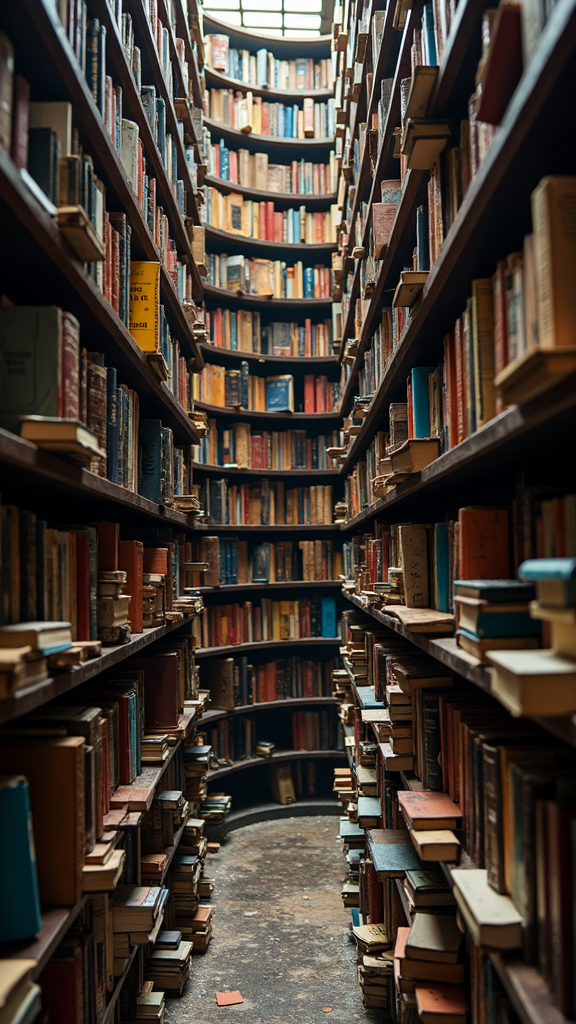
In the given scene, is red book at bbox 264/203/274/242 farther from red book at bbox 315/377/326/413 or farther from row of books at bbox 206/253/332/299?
red book at bbox 315/377/326/413

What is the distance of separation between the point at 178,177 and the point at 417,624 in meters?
2.40

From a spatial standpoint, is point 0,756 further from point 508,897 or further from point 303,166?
point 303,166

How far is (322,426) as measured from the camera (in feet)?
16.9

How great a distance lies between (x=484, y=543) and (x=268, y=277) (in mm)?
3850

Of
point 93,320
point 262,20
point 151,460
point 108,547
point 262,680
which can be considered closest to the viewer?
point 93,320

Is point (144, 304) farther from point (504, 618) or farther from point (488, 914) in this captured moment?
point (488, 914)

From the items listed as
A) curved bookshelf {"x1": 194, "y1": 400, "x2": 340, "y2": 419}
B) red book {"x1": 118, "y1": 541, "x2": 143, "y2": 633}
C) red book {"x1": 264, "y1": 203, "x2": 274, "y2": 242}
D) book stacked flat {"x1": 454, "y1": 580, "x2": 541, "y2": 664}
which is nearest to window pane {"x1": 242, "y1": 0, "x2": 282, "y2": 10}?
red book {"x1": 264, "y1": 203, "x2": 274, "y2": 242}

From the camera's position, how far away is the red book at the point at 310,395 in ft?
16.1

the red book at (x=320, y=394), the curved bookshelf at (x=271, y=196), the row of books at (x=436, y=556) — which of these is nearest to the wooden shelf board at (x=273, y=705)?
the row of books at (x=436, y=556)

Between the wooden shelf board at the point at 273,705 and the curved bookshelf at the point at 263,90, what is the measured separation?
397 cm

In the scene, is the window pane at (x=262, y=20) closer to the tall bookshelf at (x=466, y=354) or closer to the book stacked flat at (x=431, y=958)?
the tall bookshelf at (x=466, y=354)

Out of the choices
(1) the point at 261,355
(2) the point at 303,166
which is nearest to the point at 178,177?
(1) the point at 261,355

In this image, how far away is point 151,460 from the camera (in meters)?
2.38

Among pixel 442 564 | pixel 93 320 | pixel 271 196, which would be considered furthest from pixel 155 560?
pixel 271 196
